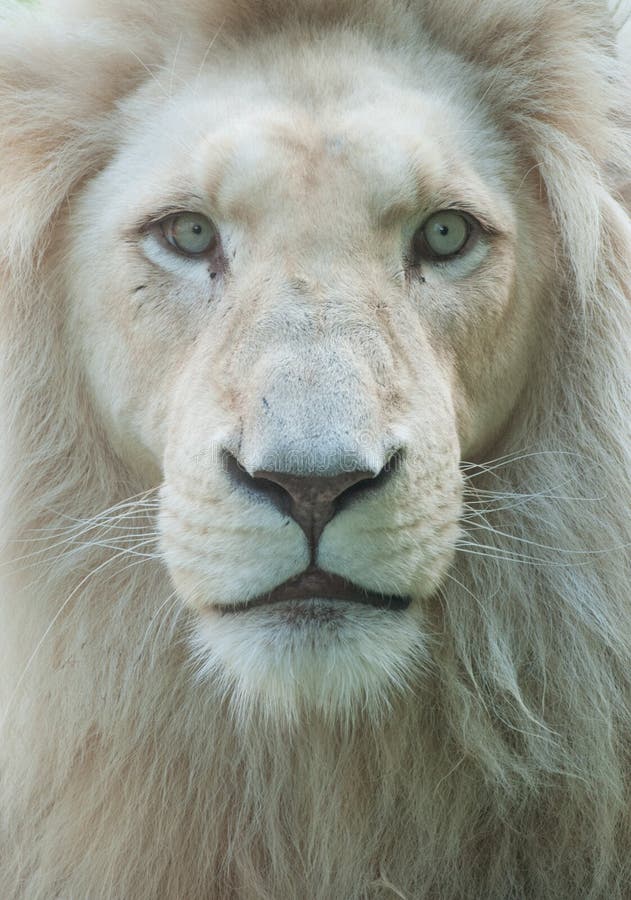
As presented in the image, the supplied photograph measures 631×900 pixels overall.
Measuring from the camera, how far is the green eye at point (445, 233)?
2.08 m

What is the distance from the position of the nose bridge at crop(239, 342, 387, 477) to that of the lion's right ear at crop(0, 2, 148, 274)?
0.67 metres

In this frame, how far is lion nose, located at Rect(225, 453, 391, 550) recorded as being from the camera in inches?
66.2

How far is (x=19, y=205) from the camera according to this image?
7.31 ft

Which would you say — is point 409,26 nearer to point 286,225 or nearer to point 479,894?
point 286,225

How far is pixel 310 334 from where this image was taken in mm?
1845

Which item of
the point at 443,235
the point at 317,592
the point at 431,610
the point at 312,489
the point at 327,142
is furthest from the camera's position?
the point at 431,610

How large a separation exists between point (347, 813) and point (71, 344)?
0.99 meters

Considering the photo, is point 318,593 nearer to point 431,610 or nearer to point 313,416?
point 313,416

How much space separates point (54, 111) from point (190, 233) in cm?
40

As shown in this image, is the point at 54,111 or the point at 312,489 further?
the point at 54,111

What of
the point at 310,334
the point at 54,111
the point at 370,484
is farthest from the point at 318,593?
the point at 54,111

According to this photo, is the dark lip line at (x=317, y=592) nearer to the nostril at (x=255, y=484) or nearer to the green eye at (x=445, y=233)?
the nostril at (x=255, y=484)

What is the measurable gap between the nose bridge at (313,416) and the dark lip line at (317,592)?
7.2 inches

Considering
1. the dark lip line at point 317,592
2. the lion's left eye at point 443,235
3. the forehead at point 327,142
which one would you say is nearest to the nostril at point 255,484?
the dark lip line at point 317,592
